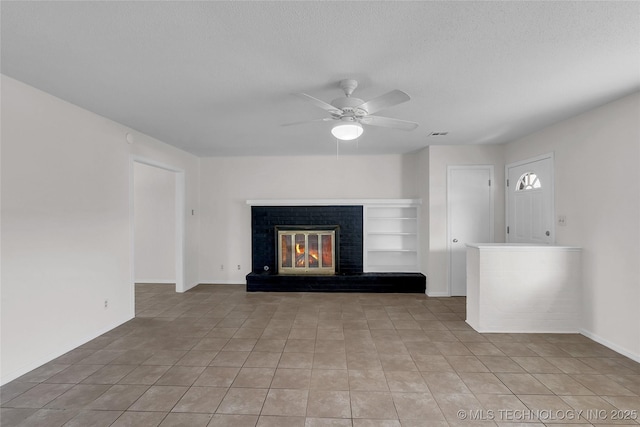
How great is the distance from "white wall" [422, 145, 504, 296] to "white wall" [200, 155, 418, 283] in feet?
2.96

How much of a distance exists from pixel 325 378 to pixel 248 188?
155 inches

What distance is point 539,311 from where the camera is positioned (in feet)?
10.8

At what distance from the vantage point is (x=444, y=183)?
4.68m

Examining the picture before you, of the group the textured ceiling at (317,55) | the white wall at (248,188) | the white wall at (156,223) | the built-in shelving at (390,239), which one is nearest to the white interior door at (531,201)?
the textured ceiling at (317,55)

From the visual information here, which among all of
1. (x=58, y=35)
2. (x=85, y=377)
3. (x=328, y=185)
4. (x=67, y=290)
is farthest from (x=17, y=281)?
(x=328, y=185)

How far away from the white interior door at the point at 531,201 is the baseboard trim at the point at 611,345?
3.50 feet

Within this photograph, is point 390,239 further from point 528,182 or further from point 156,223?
point 156,223

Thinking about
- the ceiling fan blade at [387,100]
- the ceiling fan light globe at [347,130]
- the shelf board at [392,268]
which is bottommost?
the shelf board at [392,268]

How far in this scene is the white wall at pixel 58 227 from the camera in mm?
2322

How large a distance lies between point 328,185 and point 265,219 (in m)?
1.35

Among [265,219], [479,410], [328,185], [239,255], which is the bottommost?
[479,410]

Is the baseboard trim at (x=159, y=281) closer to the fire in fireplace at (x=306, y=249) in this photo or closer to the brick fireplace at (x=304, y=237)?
the brick fireplace at (x=304, y=237)

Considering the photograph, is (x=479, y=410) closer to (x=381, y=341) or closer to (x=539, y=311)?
(x=381, y=341)

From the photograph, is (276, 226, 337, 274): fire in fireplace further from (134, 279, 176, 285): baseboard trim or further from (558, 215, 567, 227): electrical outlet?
(558, 215, 567, 227): electrical outlet
